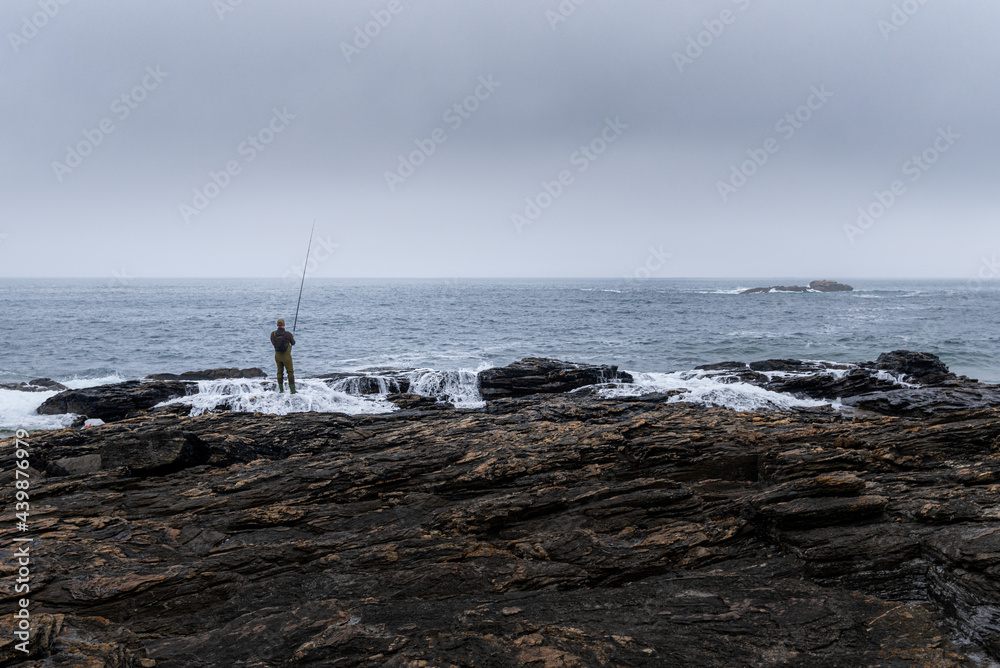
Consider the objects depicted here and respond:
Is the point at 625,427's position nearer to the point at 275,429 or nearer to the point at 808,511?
the point at 808,511

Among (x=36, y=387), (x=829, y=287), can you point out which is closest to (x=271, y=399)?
(x=36, y=387)

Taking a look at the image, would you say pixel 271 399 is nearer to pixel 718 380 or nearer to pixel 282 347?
pixel 282 347

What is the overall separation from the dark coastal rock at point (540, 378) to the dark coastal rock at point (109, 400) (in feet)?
39.4

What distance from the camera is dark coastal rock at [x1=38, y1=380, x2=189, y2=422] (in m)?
17.1

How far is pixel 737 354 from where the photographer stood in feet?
108

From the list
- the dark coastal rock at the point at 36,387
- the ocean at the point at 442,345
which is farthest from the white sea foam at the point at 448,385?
the dark coastal rock at the point at 36,387

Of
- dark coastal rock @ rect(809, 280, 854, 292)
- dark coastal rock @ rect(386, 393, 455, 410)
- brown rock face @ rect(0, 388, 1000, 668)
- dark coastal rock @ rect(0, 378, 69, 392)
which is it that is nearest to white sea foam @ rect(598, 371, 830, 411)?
dark coastal rock @ rect(386, 393, 455, 410)

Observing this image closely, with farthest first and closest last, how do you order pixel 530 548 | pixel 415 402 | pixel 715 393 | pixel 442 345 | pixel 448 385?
1. pixel 442 345
2. pixel 448 385
3. pixel 715 393
4. pixel 415 402
5. pixel 530 548

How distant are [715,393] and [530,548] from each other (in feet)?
46.1

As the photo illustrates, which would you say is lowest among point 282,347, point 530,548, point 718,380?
point 718,380

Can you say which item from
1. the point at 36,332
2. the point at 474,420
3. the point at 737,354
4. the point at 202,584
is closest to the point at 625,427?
the point at 474,420

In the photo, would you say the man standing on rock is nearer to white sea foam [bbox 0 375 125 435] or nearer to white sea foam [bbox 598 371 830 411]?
white sea foam [bbox 0 375 125 435]

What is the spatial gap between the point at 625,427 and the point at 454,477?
4.03 m

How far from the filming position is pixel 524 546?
22.0ft
